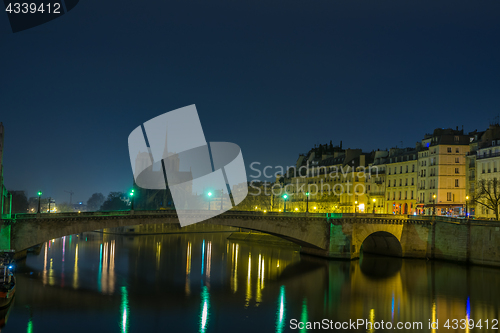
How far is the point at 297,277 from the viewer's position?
159 feet

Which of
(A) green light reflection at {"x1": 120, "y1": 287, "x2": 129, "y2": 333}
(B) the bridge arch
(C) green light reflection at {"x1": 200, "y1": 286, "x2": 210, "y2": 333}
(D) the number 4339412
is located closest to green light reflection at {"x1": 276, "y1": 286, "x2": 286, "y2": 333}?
(C) green light reflection at {"x1": 200, "y1": 286, "x2": 210, "y2": 333}

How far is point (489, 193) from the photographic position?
61.2m

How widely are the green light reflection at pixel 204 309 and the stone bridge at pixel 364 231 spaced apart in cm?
1397

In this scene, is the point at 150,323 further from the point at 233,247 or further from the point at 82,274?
the point at 233,247

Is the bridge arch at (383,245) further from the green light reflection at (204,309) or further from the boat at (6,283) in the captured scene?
the boat at (6,283)

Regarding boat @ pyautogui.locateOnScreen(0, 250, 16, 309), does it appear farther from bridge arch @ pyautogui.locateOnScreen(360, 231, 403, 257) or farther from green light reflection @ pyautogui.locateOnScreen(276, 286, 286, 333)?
bridge arch @ pyautogui.locateOnScreen(360, 231, 403, 257)

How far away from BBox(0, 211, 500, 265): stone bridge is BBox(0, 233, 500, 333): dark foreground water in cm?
220

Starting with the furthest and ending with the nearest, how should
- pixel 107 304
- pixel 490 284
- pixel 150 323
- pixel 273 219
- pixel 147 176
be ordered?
pixel 147 176, pixel 273 219, pixel 490 284, pixel 107 304, pixel 150 323

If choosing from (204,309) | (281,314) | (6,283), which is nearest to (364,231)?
(281,314)

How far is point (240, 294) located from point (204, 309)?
569cm

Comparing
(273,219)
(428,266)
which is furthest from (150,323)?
(428,266)

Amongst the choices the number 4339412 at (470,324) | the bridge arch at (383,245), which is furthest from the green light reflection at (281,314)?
the bridge arch at (383,245)

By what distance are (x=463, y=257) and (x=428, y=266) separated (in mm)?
4042

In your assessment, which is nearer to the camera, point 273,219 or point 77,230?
point 77,230
